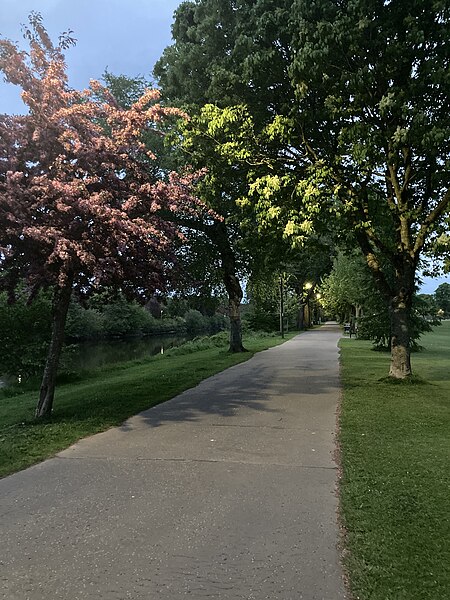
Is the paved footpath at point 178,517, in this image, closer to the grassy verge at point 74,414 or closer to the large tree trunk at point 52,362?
the grassy verge at point 74,414

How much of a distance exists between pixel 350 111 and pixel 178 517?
28.6ft

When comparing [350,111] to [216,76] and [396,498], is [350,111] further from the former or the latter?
[396,498]

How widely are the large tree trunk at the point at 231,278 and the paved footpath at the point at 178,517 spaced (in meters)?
13.9

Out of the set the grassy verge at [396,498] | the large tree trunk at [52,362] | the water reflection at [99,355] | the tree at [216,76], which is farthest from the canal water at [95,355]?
the grassy verge at [396,498]

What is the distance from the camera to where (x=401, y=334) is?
38.4 ft

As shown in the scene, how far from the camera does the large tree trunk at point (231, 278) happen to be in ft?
66.9

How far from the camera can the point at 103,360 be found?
105 ft

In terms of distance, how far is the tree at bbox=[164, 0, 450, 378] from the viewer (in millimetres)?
8898

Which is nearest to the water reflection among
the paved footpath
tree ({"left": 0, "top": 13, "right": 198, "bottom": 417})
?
tree ({"left": 0, "top": 13, "right": 198, "bottom": 417})

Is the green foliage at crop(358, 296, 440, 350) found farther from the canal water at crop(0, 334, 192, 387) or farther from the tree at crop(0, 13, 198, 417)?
the tree at crop(0, 13, 198, 417)

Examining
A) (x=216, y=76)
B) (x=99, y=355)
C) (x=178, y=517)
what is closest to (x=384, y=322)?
(x=216, y=76)

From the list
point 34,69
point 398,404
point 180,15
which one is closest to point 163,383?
point 398,404

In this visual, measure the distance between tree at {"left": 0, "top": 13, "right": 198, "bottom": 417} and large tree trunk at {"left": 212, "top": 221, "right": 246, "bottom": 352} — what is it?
12501 mm

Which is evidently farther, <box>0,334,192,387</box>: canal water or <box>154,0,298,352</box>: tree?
<box>0,334,192,387</box>: canal water
